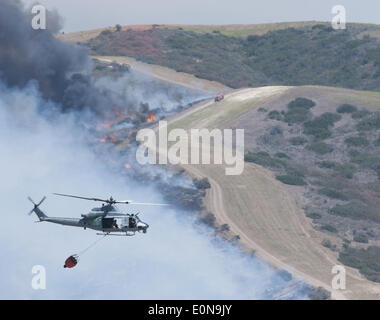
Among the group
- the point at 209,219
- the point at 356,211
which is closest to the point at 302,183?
the point at 356,211

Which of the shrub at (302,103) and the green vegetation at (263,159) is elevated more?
the shrub at (302,103)

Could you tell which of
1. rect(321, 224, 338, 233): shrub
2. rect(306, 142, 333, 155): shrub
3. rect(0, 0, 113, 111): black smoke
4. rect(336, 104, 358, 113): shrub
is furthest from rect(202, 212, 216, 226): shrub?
rect(336, 104, 358, 113): shrub

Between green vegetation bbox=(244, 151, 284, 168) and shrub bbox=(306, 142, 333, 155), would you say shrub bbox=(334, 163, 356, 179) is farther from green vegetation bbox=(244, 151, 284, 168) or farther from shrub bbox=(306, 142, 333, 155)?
green vegetation bbox=(244, 151, 284, 168)

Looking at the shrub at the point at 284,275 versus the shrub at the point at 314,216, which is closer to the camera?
the shrub at the point at 284,275

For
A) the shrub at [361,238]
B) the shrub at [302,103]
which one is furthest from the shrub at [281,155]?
the shrub at [361,238]

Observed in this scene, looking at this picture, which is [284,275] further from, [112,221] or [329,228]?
[112,221]

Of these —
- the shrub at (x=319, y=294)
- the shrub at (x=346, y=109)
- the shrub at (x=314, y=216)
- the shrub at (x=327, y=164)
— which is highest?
the shrub at (x=346, y=109)

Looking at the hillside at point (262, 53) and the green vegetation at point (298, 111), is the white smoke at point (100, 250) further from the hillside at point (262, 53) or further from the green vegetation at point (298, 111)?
the hillside at point (262, 53)
